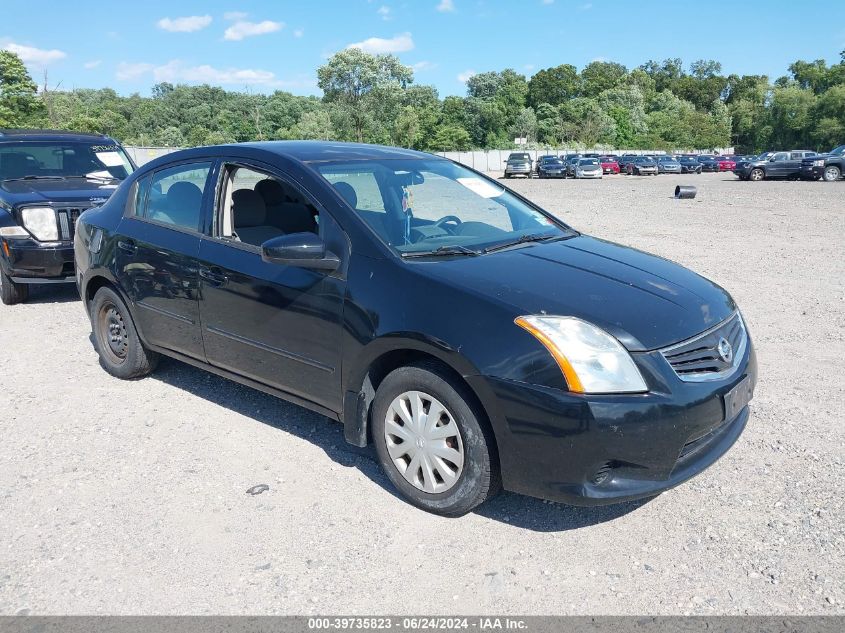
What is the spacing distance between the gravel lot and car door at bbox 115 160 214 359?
59cm

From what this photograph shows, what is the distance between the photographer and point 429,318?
3.34m

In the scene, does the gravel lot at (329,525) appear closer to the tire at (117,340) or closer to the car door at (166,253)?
the tire at (117,340)

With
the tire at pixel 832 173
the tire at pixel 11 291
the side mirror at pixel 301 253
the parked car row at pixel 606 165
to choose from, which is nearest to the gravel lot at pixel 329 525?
the side mirror at pixel 301 253

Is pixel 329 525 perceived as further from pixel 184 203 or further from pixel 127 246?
pixel 127 246

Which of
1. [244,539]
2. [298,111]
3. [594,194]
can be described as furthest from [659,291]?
[298,111]

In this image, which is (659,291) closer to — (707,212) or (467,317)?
(467,317)

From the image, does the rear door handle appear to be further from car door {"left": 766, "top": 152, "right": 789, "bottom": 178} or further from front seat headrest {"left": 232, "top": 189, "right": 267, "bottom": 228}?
car door {"left": 766, "top": 152, "right": 789, "bottom": 178}

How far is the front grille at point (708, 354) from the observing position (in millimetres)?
3186

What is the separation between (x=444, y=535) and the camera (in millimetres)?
3381

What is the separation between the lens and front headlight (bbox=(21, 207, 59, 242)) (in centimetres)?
768

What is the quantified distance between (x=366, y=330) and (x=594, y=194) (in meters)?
25.2

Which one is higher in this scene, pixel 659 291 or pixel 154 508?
pixel 659 291

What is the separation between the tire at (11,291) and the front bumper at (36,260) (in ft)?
0.85

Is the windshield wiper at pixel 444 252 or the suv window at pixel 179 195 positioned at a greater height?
the suv window at pixel 179 195
